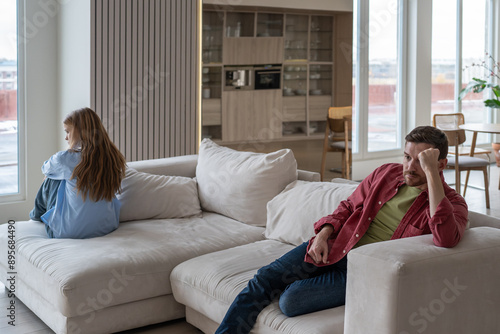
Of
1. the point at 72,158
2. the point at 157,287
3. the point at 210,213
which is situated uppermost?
the point at 72,158

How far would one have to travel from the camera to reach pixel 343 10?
243 inches

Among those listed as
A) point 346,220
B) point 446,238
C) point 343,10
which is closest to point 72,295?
point 346,220

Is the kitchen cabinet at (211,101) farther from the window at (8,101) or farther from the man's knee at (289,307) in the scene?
the man's knee at (289,307)

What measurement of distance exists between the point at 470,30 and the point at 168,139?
551 centimetres

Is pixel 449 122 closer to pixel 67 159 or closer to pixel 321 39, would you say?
pixel 321 39

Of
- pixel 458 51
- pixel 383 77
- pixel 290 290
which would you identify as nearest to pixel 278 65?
pixel 383 77

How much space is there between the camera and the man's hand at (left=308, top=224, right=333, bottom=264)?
2.70 m

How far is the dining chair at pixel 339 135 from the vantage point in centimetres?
626

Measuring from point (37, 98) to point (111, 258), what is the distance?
109 inches

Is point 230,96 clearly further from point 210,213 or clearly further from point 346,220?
point 346,220

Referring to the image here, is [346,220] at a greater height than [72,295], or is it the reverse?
[346,220]

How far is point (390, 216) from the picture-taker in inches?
105

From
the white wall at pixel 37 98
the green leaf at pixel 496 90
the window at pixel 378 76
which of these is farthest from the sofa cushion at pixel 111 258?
the green leaf at pixel 496 90

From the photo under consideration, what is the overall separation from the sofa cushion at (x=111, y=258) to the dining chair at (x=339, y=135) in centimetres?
262
